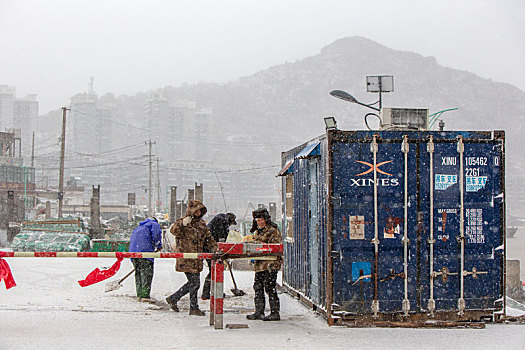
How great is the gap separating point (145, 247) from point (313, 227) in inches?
113

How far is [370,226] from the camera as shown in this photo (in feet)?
27.4

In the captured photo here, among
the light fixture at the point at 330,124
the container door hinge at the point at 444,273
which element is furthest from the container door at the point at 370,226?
the light fixture at the point at 330,124

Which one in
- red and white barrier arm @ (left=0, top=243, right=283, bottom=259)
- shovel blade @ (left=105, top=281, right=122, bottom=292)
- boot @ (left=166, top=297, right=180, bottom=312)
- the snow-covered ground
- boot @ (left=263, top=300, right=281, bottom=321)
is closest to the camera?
the snow-covered ground

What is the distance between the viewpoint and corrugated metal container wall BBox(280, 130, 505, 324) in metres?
8.31

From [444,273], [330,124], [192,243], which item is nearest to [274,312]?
[192,243]

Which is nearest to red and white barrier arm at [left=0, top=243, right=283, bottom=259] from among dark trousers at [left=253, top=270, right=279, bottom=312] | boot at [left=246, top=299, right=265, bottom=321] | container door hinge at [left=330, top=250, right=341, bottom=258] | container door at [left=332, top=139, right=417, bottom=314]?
dark trousers at [left=253, top=270, right=279, bottom=312]

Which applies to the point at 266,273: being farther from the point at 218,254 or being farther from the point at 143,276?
the point at 143,276

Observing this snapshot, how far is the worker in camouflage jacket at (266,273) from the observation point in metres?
8.74

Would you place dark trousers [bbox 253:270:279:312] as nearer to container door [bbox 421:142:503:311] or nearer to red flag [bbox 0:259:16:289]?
container door [bbox 421:142:503:311]

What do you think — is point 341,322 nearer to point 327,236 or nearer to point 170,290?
point 327,236

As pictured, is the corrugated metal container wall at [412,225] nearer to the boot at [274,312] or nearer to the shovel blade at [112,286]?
the boot at [274,312]

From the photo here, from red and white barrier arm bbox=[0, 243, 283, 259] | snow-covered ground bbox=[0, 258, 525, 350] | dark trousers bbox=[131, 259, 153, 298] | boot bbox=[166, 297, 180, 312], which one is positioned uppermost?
red and white barrier arm bbox=[0, 243, 283, 259]

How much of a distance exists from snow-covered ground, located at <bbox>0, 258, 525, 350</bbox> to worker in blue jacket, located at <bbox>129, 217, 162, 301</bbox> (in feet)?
0.93

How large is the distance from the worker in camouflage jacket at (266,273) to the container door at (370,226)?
94 cm
